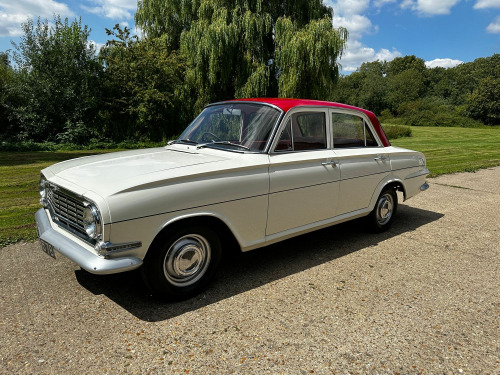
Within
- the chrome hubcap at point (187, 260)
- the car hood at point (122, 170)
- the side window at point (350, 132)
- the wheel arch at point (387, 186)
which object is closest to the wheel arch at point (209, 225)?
the chrome hubcap at point (187, 260)

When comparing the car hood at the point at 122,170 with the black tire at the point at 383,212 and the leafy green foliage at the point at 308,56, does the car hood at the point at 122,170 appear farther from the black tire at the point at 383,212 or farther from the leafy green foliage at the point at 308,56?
the leafy green foliage at the point at 308,56

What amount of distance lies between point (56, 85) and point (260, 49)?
31.6 feet

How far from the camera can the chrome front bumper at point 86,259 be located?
2686 mm

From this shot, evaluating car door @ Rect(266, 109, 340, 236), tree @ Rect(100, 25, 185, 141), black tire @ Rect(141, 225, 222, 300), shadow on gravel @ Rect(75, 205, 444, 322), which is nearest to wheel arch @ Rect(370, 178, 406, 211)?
shadow on gravel @ Rect(75, 205, 444, 322)

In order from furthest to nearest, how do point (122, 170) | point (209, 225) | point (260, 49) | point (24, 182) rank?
point (260, 49) < point (24, 182) < point (209, 225) < point (122, 170)

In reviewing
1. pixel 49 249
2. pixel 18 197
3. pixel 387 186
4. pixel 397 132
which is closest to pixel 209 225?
pixel 49 249

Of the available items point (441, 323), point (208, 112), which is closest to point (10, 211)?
point (208, 112)

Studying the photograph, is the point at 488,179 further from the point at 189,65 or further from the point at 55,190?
the point at 189,65

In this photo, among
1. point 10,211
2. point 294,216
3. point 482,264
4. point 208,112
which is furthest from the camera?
point 10,211

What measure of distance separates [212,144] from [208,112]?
2.40 ft

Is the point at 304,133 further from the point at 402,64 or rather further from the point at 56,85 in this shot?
the point at 402,64

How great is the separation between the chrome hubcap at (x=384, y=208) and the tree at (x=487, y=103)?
2114 inches

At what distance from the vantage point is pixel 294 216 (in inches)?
152

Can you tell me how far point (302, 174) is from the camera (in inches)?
152
